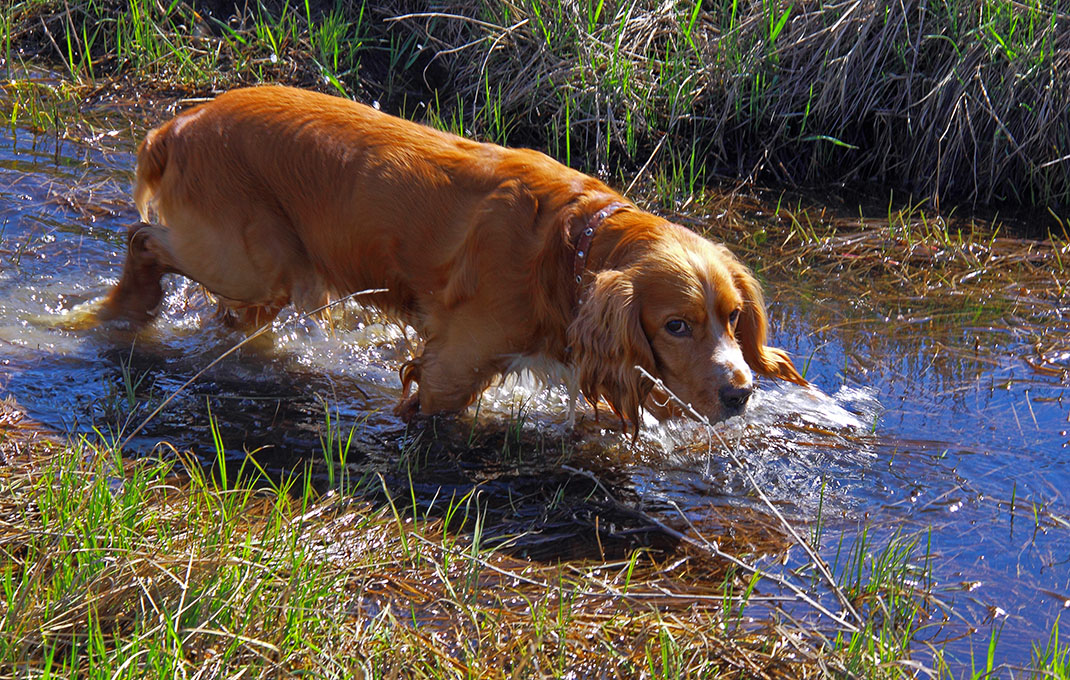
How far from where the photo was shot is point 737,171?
22.0ft

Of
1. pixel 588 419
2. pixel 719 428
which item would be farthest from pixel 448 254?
pixel 719 428

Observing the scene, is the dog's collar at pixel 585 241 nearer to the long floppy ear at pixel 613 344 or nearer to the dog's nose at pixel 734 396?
the long floppy ear at pixel 613 344

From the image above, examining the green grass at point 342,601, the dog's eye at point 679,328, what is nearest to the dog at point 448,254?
the dog's eye at point 679,328

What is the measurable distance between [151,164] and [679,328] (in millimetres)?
2166

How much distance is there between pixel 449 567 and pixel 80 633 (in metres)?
0.96

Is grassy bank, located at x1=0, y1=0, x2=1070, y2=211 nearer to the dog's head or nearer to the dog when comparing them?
the dog

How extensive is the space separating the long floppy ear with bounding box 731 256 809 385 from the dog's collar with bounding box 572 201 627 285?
0.49m

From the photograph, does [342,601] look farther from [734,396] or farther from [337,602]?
[734,396]

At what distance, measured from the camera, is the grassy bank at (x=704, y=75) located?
6.32 meters

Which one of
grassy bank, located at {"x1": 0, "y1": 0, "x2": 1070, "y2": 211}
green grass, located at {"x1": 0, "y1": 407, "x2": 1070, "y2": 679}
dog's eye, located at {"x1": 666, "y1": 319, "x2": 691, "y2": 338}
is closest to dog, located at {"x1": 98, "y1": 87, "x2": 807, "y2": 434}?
dog's eye, located at {"x1": 666, "y1": 319, "x2": 691, "y2": 338}

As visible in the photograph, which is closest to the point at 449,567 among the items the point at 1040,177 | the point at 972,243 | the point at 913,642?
the point at 913,642

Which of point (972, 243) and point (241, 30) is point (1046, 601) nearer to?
point (972, 243)

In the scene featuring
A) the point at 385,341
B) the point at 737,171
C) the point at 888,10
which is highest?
the point at 888,10

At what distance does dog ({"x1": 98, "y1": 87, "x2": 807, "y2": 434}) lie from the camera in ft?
11.3
